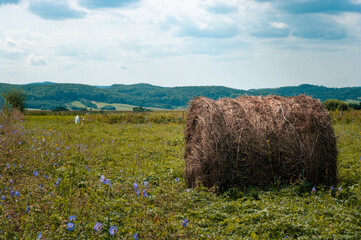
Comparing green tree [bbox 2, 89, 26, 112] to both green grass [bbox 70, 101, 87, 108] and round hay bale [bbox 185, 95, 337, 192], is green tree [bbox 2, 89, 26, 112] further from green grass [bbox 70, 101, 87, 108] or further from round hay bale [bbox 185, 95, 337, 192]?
green grass [bbox 70, 101, 87, 108]

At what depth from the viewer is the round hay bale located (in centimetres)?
666

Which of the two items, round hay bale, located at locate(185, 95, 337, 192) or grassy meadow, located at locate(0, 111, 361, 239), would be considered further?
round hay bale, located at locate(185, 95, 337, 192)

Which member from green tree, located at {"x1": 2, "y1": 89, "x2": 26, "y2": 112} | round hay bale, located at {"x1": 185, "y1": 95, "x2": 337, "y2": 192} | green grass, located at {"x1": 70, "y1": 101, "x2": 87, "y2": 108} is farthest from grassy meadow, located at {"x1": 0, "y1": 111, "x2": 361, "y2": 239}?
green grass, located at {"x1": 70, "y1": 101, "x2": 87, "y2": 108}

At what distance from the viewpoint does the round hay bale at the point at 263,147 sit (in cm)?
666

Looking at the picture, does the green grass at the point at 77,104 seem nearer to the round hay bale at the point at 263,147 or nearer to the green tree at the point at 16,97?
the green tree at the point at 16,97

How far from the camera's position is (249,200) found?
593 centimetres

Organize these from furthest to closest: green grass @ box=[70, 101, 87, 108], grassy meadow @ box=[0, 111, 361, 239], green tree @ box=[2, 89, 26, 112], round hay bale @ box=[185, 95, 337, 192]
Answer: green grass @ box=[70, 101, 87, 108], green tree @ box=[2, 89, 26, 112], round hay bale @ box=[185, 95, 337, 192], grassy meadow @ box=[0, 111, 361, 239]

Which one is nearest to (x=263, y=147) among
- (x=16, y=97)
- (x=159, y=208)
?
(x=159, y=208)

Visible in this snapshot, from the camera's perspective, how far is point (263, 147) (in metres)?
6.68

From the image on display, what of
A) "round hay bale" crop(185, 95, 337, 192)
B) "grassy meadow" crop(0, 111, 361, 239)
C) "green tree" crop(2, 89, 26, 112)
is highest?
"green tree" crop(2, 89, 26, 112)

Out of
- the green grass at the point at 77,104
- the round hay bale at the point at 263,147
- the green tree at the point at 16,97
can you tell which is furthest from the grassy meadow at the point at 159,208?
the green grass at the point at 77,104

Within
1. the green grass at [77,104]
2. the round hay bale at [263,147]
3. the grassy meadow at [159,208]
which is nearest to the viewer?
the grassy meadow at [159,208]

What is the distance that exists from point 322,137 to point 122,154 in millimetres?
6823

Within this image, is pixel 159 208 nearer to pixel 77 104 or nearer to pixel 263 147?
pixel 263 147
